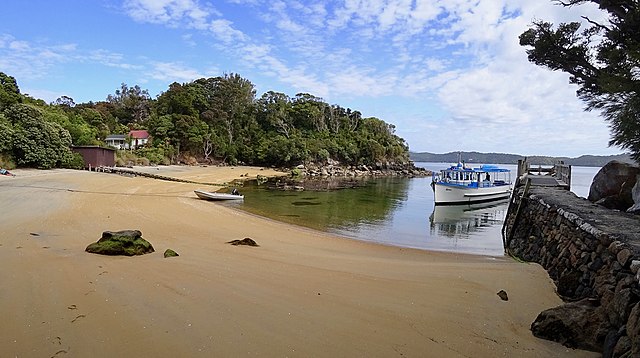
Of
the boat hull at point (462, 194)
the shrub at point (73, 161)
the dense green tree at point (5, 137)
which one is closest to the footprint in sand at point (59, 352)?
the boat hull at point (462, 194)

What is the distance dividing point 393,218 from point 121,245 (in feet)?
52.3

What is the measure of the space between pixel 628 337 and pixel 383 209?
68.9 feet

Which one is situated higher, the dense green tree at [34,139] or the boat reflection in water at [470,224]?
the dense green tree at [34,139]

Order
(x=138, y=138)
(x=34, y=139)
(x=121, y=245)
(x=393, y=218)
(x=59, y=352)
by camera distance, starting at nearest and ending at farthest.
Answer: (x=59, y=352), (x=121, y=245), (x=393, y=218), (x=34, y=139), (x=138, y=138)

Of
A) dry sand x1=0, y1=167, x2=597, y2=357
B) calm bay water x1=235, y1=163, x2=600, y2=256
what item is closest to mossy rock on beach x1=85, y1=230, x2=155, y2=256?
dry sand x1=0, y1=167, x2=597, y2=357

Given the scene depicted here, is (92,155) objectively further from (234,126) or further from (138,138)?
(234,126)

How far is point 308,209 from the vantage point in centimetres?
2294

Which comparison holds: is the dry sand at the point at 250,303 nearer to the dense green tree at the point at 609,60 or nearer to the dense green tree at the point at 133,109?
the dense green tree at the point at 609,60

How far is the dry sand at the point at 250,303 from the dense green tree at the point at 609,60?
394cm

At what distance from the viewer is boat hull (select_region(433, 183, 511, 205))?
28.5 m

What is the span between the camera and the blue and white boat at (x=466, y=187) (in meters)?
28.6

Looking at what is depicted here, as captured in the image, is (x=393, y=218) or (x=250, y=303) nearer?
(x=250, y=303)

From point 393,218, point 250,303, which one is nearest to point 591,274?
point 250,303

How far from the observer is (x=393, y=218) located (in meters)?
21.6
